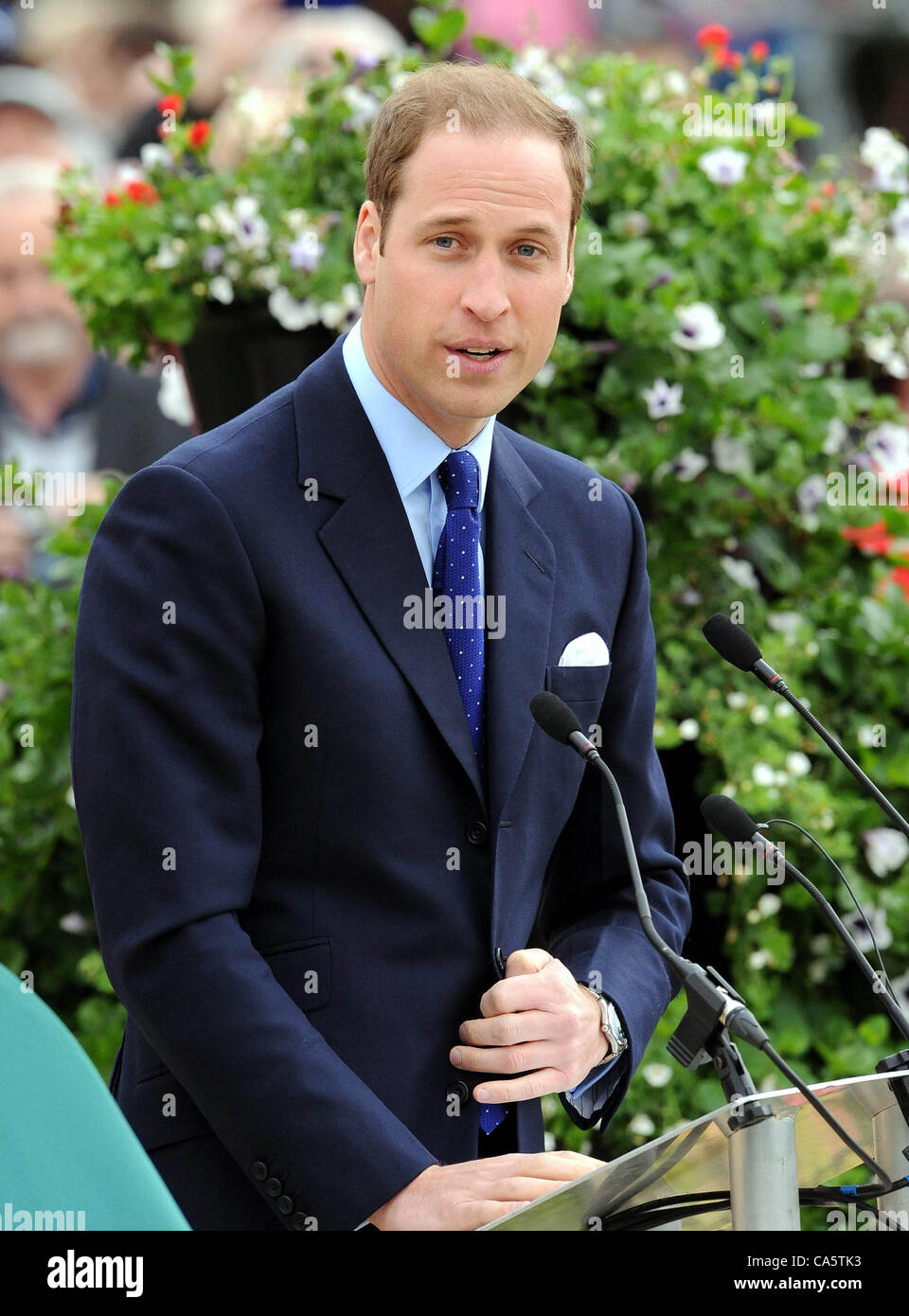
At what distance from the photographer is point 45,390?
13.4 feet

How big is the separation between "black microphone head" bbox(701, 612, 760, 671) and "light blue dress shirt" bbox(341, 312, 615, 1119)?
0.23m

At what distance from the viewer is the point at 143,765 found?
4.18ft

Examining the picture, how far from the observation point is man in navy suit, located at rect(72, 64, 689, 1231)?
1.25 meters

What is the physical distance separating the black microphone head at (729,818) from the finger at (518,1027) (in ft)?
0.77

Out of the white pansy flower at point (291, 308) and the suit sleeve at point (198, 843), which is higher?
the white pansy flower at point (291, 308)

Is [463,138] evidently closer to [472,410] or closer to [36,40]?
[472,410]

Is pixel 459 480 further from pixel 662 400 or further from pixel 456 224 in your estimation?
pixel 662 400

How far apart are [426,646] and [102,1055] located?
135cm

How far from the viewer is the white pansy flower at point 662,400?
2416 millimetres

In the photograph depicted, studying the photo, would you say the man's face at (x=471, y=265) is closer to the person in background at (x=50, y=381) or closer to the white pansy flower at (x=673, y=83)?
the white pansy flower at (x=673, y=83)

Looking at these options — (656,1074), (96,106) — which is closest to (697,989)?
(656,1074)

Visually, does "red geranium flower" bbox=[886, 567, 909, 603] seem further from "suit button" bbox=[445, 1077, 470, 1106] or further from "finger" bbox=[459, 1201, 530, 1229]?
"finger" bbox=[459, 1201, 530, 1229]

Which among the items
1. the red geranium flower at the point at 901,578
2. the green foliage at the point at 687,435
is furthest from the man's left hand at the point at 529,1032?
the red geranium flower at the point at 901,578

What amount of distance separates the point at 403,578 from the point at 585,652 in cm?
22
